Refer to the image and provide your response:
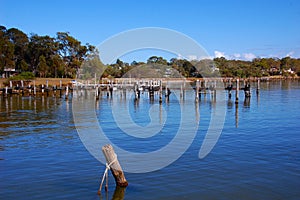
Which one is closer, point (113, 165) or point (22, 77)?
point (113, 165)

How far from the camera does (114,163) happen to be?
9.91m

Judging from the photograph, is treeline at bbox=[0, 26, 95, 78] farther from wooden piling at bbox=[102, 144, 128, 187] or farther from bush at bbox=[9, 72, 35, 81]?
wooden piling at bbox=[102, 144, 128, 187]

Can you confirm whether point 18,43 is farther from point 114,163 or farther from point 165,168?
point 114,163

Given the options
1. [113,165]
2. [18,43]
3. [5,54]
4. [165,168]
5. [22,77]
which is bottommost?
[165,168]

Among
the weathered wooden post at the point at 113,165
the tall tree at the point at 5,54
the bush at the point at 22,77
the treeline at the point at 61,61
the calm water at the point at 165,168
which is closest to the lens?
the weathered wooden post at the point at 113,165

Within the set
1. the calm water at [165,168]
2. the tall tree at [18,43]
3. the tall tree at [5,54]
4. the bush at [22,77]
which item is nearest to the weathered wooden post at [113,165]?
the calm water at [165,168]

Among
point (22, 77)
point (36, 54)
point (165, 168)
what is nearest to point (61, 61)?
point (36, 54)

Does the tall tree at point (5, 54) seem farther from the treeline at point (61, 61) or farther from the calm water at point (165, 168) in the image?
the calm water at point (165, 168)

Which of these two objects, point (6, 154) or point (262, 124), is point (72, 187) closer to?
point (6, 154)

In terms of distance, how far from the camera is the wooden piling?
9.72 meters

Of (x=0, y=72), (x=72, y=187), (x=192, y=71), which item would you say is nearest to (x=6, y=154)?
(x=72, y=187)

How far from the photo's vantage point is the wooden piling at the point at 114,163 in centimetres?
972

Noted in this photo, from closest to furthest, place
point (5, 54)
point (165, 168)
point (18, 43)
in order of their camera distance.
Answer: point (165, 168) → point (5, 54) → point (18, 43)

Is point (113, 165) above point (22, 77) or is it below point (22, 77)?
below
